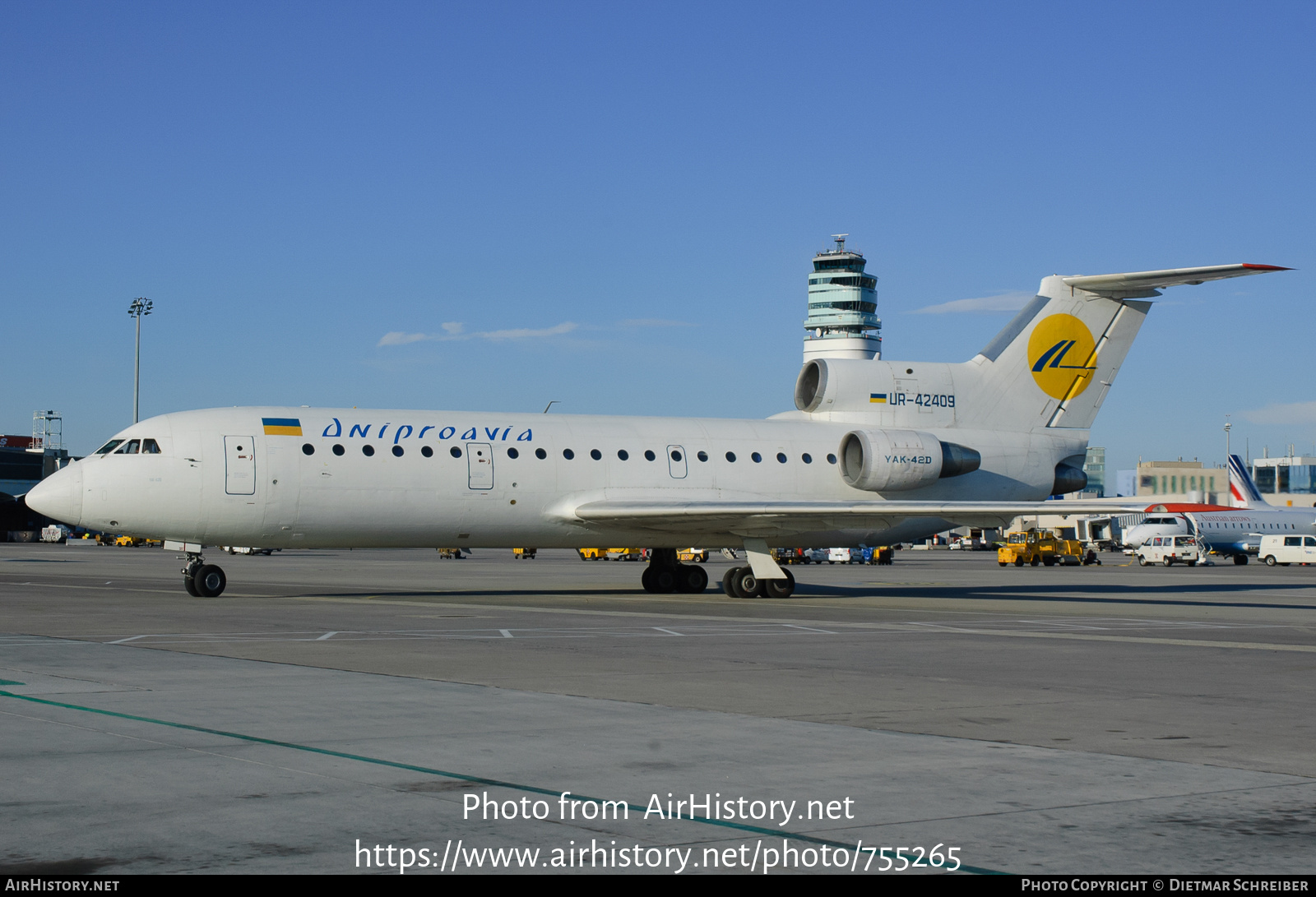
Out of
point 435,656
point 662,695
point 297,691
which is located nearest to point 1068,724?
point 662,695

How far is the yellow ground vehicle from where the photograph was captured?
63250 millimetres

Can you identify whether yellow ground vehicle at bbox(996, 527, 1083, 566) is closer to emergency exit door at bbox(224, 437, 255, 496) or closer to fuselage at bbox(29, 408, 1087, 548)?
fuselage at bbox(29, 408, 1087, 548)

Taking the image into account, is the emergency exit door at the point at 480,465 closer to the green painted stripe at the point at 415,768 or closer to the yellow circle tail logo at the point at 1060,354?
the yellow circle tail logo at the point at 1060,354

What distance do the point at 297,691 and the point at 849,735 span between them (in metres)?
4.86

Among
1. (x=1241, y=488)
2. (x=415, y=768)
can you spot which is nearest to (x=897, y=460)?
(x=415, y=768)

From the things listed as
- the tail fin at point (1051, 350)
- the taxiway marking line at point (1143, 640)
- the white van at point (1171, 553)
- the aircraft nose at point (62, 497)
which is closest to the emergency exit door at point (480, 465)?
the aircraft nose at point (62, 497)

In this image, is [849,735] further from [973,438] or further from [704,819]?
[973,438]

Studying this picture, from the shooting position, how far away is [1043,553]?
63.2 metres

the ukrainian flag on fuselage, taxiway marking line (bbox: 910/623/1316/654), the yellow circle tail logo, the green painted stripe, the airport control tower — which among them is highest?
the airport control tower

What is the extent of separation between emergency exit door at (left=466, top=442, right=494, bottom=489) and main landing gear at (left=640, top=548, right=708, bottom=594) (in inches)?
230

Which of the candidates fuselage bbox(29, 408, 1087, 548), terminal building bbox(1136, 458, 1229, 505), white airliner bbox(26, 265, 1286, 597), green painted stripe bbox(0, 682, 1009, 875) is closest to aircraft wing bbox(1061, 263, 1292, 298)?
white airliner bbox(26, 265, 1286, 597)

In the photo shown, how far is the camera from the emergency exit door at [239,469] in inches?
1012

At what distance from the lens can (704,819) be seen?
6148mm

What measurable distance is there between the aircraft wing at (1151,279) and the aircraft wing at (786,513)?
6.58 m
